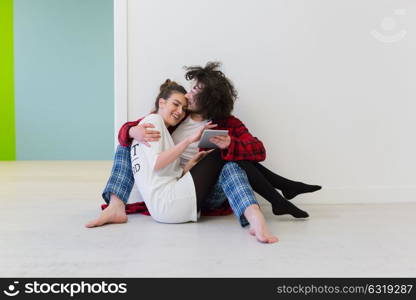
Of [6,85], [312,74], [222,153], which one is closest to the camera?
[222,153]

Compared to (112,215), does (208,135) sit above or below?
above

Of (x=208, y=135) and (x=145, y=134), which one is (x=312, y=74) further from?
(x=145, y=134)

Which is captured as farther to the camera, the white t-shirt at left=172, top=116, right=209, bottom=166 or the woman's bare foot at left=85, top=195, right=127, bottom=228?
the white t-shirt at left=172, top=116, right=209, bottom=166

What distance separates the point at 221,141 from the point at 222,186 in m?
0.21

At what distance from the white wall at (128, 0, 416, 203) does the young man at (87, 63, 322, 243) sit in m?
0.33

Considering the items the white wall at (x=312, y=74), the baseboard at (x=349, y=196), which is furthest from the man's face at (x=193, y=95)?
the baseboard at (x=349, y=196)

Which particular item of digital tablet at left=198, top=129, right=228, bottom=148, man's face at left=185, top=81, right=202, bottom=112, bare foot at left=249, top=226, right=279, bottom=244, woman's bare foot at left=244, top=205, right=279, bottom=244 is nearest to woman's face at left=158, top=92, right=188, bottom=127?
man's face at left=185, top=81, right=202, bottom=112

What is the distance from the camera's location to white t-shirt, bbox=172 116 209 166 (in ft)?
7.71

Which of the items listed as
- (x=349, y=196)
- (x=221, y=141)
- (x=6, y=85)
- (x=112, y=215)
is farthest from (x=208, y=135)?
(x=6, y=85)

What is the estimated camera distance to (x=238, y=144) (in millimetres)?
2047

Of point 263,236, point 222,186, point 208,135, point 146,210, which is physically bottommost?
point 146,210

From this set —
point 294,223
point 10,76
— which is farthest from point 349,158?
point 10,76

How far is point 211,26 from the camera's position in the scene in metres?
2.56

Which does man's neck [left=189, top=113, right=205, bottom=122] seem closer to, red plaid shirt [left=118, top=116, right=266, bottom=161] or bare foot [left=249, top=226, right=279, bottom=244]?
red plaid shirt [left=118, top=116, right=266, bottom=161]
